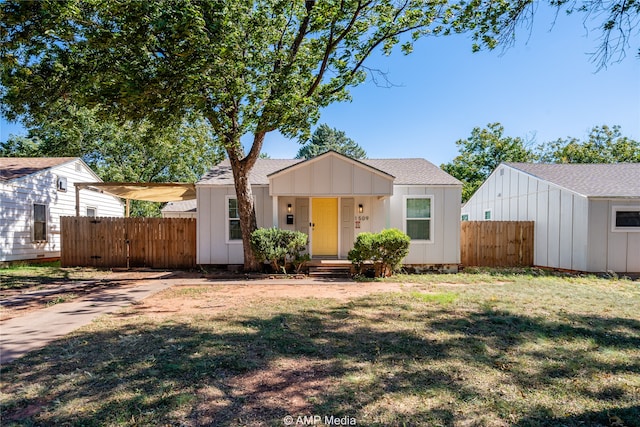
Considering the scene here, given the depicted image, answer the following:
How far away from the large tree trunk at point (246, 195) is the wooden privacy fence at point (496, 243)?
24.0 ft

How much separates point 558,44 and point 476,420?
7604 millimetres

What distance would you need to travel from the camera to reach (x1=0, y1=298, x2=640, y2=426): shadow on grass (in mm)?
2539

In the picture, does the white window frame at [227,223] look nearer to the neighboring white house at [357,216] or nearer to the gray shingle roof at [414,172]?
the neighboring white house at [357,216]

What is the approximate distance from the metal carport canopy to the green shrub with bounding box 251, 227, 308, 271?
333cm

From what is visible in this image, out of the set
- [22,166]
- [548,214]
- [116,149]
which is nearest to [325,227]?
[548,214]

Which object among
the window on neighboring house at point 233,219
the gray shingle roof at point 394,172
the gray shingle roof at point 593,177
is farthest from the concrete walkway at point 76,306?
the gray shingle roof at point 593,177

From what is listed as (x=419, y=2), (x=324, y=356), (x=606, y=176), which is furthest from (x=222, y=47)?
(x=606, y=176)

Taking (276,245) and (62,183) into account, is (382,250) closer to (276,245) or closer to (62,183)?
(276,245)

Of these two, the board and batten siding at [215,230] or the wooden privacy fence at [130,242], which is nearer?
the board and batten siding at [215,230]

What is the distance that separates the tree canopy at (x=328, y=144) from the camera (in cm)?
4472

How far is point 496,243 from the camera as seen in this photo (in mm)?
11891

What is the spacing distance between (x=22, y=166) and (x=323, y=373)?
1576cm

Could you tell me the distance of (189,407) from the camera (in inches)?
102

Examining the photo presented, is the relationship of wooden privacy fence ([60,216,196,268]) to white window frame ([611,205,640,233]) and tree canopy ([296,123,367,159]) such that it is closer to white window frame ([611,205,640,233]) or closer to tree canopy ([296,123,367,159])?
white window frame ([611,205,640,233])
